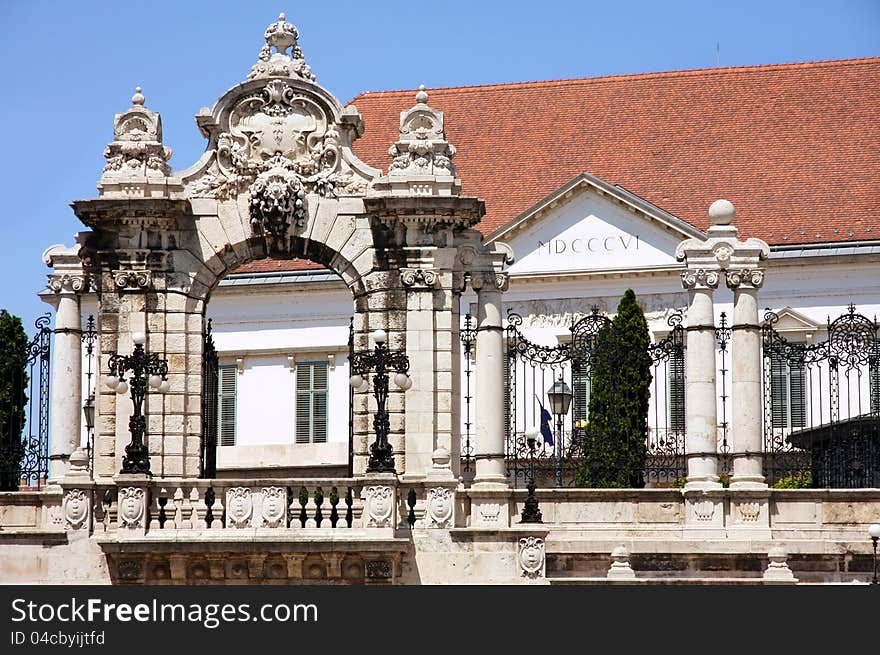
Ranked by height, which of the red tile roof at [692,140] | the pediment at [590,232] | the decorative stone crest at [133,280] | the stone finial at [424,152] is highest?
the red tile roof at [692,140]

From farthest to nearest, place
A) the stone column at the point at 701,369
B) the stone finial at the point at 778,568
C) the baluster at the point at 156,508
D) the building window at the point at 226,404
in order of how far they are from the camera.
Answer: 1. the building window at the point at 226,404
2. the stone column at the point at 701,369
3. the baluster at the point at 156,508
4. the stone finial at the point at 778,568

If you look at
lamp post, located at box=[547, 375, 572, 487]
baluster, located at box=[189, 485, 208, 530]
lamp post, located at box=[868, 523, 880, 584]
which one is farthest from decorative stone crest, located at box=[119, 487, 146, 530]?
lamp post, located at box=[868, 523, 880, 584]

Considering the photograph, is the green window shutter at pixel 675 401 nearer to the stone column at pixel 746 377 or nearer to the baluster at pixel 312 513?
the stone column at pixel 746 377

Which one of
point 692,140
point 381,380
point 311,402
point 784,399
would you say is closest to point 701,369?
point 381,380

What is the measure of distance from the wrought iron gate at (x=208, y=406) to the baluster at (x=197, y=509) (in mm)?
1619

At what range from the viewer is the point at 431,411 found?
32.6 m

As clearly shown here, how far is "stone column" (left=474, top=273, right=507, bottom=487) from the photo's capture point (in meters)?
33.0

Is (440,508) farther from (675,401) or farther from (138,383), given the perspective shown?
(675,401)

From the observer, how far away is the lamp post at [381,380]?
31375 mm

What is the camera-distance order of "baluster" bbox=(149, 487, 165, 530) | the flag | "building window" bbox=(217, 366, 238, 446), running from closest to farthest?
"baluster" bbox=(149, 487, 165, 530)
the flag
"building window" bbox=(217, 366, 238, 446)

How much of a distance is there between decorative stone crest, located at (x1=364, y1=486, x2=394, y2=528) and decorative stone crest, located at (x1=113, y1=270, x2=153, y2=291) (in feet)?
16.9

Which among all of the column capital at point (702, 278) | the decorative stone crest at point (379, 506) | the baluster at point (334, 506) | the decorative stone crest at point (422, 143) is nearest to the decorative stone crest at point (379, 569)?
the decorative stone crest at point (379, 506)

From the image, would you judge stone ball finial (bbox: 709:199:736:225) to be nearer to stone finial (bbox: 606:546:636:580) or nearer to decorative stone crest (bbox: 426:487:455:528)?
stone finial (bbox: 606:546:636:580)
